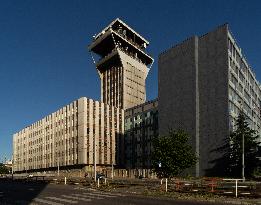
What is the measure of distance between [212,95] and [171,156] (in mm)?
40089

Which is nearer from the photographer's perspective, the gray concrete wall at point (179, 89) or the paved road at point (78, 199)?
the paved road at point (78, 199)

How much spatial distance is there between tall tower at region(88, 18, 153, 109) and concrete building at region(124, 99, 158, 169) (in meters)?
13.9

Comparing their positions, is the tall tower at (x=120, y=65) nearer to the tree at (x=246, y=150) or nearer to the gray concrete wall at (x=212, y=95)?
the gray concrete wall at (x=212, y=95)

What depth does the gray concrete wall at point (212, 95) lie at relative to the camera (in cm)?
8056

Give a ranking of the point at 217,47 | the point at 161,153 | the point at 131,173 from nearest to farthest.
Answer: the point at 161,153 → the point at 217,47 → the point at 131,173

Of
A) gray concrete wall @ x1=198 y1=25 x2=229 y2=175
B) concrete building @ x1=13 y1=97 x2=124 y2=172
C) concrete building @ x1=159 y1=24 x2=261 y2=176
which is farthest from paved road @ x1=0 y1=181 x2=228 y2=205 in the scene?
concrete building @ x1=13 y1=97 x2=124 y2=172

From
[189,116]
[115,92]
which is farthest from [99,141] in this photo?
[189,116]

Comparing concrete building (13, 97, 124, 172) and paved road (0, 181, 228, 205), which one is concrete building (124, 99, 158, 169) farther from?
paved road (0, 181, 228, 205)

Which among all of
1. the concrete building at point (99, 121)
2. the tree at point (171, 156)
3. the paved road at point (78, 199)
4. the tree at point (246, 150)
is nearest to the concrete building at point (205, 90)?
the tree at point (246, 150)

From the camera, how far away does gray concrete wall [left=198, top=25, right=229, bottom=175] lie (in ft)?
264

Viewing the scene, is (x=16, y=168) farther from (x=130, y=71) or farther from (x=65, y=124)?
(x=130, y=71)

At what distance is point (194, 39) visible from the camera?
90.4m

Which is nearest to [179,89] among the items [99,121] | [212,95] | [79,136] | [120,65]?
[212,95]

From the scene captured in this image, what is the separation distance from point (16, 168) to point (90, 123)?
7041 cm
